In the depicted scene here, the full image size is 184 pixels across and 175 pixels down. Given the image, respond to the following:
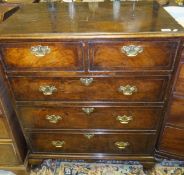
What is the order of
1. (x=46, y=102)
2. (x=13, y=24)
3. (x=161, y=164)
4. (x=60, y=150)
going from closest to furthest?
(x=13, y=24), (x=46, y=102), (x=60, y=150), (x=161, y=164)

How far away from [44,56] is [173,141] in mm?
995

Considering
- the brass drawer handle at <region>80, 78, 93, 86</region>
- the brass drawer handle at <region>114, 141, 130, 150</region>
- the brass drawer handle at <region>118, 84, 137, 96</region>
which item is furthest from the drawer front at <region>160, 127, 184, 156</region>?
the brass drawer handle at <region>80, 78, 93, 86</region>

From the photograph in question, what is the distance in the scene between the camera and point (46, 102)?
1223 millimetres

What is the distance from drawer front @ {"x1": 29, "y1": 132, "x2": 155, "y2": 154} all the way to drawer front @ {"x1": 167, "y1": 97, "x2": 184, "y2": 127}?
160 millimetres

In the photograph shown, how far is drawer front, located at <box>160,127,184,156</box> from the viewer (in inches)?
53.2

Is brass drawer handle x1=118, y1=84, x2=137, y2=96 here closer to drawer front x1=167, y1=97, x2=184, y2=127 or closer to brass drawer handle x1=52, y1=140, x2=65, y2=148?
drawer front x1=167, y1=97, x2=184, y2=127

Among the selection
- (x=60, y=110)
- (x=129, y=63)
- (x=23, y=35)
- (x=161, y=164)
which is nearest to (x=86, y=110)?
(x=60, y=110)

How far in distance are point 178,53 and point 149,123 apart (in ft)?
1.59

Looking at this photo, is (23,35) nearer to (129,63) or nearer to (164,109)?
(129,63)

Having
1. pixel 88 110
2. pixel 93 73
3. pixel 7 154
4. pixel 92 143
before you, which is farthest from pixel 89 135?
pixel 7 154

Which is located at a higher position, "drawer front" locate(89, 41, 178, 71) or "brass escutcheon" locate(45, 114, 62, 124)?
"drawer front" locate(89, 41, 178, 71)

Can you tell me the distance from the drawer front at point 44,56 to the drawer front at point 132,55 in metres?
0.08

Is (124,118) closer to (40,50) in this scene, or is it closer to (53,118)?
(53,118)

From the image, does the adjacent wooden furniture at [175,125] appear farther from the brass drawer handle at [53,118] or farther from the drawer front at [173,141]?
the brass drawer handle at [53,118]
